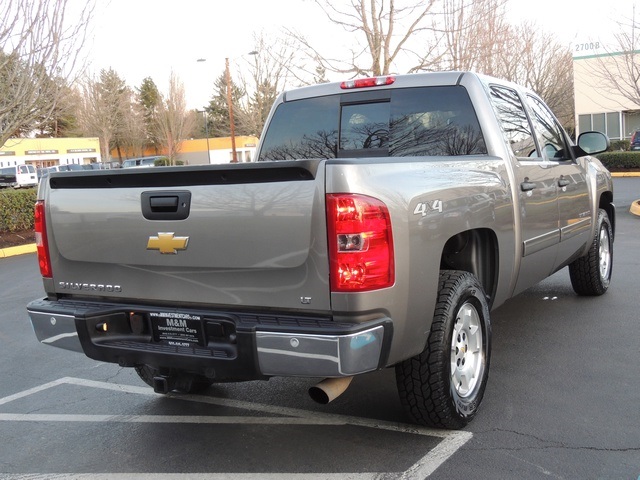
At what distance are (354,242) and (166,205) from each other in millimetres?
975

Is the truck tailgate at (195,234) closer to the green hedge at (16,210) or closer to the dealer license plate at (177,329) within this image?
the dealer license plate at (177,329)

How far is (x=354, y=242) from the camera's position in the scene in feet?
9.52

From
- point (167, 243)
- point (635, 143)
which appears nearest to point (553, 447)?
point (167, 243)

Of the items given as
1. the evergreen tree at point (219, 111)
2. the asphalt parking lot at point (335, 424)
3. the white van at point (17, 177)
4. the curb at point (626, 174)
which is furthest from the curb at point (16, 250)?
the evergreen tree at point (219, 111)

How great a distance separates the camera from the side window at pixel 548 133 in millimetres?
5305

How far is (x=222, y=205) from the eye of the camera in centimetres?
310

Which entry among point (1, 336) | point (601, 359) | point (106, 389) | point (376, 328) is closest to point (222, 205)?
point (376, 328)

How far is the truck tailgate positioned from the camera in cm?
296

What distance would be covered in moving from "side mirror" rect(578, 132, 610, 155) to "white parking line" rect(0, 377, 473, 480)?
324cm

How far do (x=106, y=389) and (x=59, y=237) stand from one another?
60.9 inches

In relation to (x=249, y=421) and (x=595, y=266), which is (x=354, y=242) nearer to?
(x=249, y=421)

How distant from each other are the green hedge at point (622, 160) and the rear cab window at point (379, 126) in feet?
75.1

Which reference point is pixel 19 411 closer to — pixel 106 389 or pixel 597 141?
pixel 106 389

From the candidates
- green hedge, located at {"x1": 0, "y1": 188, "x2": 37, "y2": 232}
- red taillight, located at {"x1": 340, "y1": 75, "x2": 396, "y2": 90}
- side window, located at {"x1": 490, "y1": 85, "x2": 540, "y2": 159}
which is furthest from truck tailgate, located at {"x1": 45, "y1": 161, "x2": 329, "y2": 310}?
green hedge, located at {"x1": 0, "y1": 188, "x2": 37, "y2": 232}
